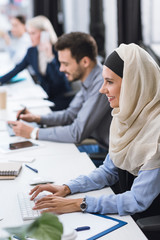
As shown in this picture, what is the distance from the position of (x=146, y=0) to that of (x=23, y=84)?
1.56 metres

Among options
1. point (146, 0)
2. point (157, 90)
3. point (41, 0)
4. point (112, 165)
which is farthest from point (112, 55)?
point (41, 0)

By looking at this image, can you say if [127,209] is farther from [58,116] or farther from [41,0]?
[41,0]

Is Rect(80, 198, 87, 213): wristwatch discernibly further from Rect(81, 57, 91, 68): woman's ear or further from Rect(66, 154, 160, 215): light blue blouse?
Rect(81, 57, 91, 68): woman's ear

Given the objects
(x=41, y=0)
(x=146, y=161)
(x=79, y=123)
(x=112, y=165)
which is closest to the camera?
(x=146, y=161)

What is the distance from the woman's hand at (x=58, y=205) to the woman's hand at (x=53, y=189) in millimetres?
93

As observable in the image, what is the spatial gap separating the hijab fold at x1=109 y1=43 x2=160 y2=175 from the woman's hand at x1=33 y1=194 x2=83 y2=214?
29cm

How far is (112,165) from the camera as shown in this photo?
6.29 ft

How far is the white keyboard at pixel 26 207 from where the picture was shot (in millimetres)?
1511

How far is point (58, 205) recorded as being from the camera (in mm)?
1570

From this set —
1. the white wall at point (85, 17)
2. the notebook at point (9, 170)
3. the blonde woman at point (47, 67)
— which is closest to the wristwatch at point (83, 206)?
the notebook at point (9, 170)

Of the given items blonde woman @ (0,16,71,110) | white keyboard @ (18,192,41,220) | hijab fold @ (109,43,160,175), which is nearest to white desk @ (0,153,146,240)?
white keyboard @ (18,192,41,220)

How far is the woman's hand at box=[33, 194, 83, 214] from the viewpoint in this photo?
1.56 m

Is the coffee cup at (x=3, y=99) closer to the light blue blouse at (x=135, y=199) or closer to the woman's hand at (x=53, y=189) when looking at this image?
the woman's hand at (x=53, y=189)

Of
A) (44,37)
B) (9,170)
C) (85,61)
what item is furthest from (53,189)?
(44,37)
